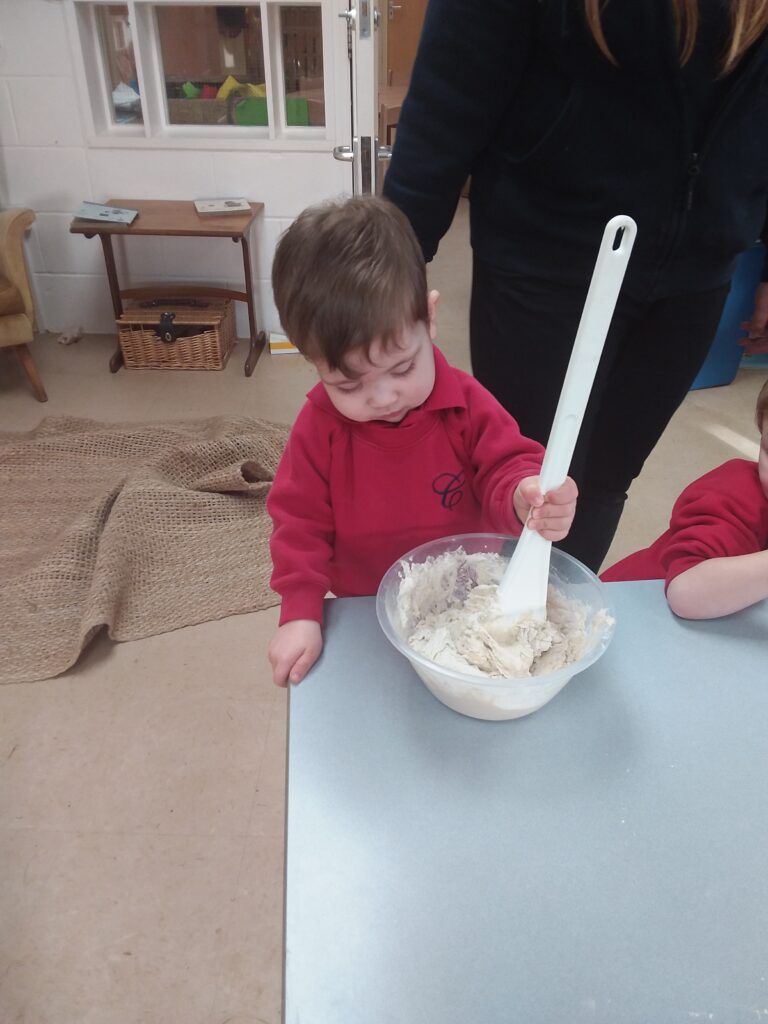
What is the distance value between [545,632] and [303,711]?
228 millimetres

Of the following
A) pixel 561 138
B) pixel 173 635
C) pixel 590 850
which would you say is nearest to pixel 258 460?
pixel 173 635

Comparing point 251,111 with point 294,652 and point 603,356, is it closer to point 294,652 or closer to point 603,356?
point 603,356

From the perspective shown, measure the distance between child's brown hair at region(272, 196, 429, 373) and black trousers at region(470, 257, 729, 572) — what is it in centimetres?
40

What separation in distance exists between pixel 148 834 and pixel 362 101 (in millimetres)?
2302

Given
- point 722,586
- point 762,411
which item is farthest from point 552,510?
point 762,411

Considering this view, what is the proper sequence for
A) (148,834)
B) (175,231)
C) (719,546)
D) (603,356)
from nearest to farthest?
(719,546), (603,356), (148,834), (175,231)

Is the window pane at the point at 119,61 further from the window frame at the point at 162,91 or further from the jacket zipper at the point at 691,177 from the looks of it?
the jacket zipper at the point at 691,177

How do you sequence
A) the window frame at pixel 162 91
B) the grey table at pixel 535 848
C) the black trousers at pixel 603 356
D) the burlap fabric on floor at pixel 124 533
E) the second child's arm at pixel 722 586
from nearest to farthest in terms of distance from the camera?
the grey table at pixel 535 848, the second child's arm at pixel 722 586, the black trousers at pixel 603 356, the burlap fabric on floor at pixel 124 533, the window frame at pixel 162 91

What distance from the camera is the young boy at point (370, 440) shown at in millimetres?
662

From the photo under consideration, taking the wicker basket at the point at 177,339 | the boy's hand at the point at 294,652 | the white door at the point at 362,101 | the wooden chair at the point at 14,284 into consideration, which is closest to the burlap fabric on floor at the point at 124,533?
the wooden chair at the point at 14,284

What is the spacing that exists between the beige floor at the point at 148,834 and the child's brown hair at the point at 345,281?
37.5 inches

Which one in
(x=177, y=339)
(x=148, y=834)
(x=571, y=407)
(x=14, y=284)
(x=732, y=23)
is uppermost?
(x=732, y=23)

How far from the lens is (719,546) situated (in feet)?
2.62

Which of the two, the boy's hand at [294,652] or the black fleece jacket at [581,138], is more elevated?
the black fleece jacket at [581,138]
